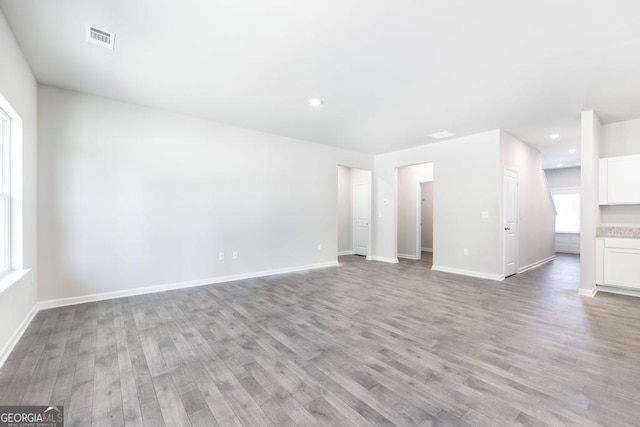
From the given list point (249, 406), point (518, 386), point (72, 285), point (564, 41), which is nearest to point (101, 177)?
point (72, 285)

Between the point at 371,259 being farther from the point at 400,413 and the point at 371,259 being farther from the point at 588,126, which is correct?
the point at 400,413

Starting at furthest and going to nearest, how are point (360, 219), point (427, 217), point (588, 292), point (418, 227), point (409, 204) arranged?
point (427, 217) < point (360, 219) < point (409, 204) < point (418, 227) < point (588, 292)

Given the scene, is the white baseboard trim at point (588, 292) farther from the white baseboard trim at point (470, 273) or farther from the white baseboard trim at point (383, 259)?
the white baseboard trim at point (383, 259)

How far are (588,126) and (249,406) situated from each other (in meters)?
5.52

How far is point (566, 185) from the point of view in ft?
28.1

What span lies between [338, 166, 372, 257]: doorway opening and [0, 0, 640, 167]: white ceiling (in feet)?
11.8

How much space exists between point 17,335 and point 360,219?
6717 millimetres

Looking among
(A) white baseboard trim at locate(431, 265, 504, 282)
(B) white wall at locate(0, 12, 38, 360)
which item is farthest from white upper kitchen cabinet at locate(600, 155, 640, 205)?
(B) white wall at locate(0, 12, 38, 360)

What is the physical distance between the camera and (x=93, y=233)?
3.62m

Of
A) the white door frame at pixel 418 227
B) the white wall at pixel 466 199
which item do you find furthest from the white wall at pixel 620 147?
the white door frame at pixel 418 227

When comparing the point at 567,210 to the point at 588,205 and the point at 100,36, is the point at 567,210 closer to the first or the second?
the point at 588,205

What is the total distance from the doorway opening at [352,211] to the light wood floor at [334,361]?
4.06 metres

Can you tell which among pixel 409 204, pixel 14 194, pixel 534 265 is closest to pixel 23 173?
pixel 14 194

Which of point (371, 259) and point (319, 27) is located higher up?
point (319, 27)
